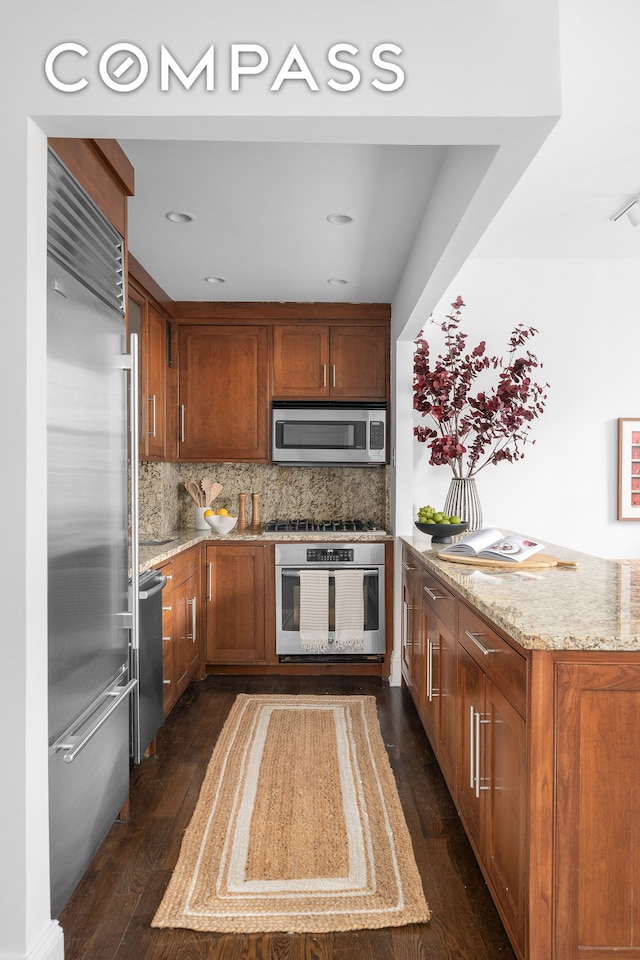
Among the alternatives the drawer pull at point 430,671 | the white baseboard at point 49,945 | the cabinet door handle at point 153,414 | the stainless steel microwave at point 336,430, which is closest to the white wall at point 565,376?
the stainless steel microwave at point 336,430

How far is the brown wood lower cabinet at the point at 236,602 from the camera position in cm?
427

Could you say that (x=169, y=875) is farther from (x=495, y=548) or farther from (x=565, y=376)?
(x=565, y=376)

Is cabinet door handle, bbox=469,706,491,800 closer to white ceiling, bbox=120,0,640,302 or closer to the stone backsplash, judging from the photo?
white ceiling, bbox=120,0,640,302

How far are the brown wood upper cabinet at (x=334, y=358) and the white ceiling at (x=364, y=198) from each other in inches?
10.3

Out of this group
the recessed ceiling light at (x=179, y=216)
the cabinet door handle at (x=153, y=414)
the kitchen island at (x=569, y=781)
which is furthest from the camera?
the cabinet door handle at (x=153, y=414)

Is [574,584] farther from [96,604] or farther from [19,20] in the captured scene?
[19,20]

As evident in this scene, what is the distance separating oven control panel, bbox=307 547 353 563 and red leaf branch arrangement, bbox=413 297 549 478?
797mm

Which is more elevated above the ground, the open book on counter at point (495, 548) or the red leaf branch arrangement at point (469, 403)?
the red leaf branch arrangement at point (469, 403)

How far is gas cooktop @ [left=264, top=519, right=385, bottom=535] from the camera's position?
172 inches

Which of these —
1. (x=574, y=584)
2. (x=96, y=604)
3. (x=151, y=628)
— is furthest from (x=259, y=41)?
(x=151, y=628)

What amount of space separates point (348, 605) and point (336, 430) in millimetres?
1179

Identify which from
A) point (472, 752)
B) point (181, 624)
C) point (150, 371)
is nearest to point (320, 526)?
point (181, 624)

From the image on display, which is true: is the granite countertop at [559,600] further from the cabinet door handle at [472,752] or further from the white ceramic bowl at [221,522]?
the white ceramic bowl at [221,522]

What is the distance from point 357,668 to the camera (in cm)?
434
